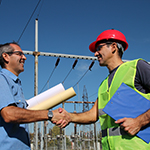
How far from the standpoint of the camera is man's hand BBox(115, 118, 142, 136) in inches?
82.9

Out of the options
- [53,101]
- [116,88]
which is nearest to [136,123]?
[116,88]

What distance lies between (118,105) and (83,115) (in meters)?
0.98

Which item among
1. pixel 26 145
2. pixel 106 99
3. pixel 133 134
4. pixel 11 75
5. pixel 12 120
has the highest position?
pixel 11 75

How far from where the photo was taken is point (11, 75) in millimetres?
2795

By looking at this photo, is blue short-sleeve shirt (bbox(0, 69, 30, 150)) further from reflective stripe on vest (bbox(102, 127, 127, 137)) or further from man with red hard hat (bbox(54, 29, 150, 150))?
reflective stripe on vest (bbox(102, 127, 127, 137))

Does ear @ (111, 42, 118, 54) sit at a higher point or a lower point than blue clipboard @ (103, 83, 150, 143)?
higher

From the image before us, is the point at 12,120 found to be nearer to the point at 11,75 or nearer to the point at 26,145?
the point at 26,145

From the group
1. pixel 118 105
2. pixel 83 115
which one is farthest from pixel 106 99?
pixel 83 115

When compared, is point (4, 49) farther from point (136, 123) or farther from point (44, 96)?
point (136, 123)

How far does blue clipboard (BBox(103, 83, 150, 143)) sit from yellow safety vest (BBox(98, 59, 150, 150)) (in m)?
0.06

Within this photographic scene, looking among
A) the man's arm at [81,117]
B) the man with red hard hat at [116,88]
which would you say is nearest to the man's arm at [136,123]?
the man with red hard hat at [116,88]

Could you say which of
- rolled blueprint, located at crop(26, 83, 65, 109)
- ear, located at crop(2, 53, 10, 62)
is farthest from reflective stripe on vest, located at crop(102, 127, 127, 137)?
ear, located at crop(2, 53, 10, 62)

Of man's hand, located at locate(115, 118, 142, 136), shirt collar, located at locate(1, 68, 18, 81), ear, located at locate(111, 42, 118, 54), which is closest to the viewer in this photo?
man's hand, located at locate(115, 118, 142, 136)

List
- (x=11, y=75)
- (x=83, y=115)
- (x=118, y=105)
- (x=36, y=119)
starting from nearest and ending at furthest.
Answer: (x=118, y=105), (x=36, y=119), (x=11, y=75), (x=83, y=115)
